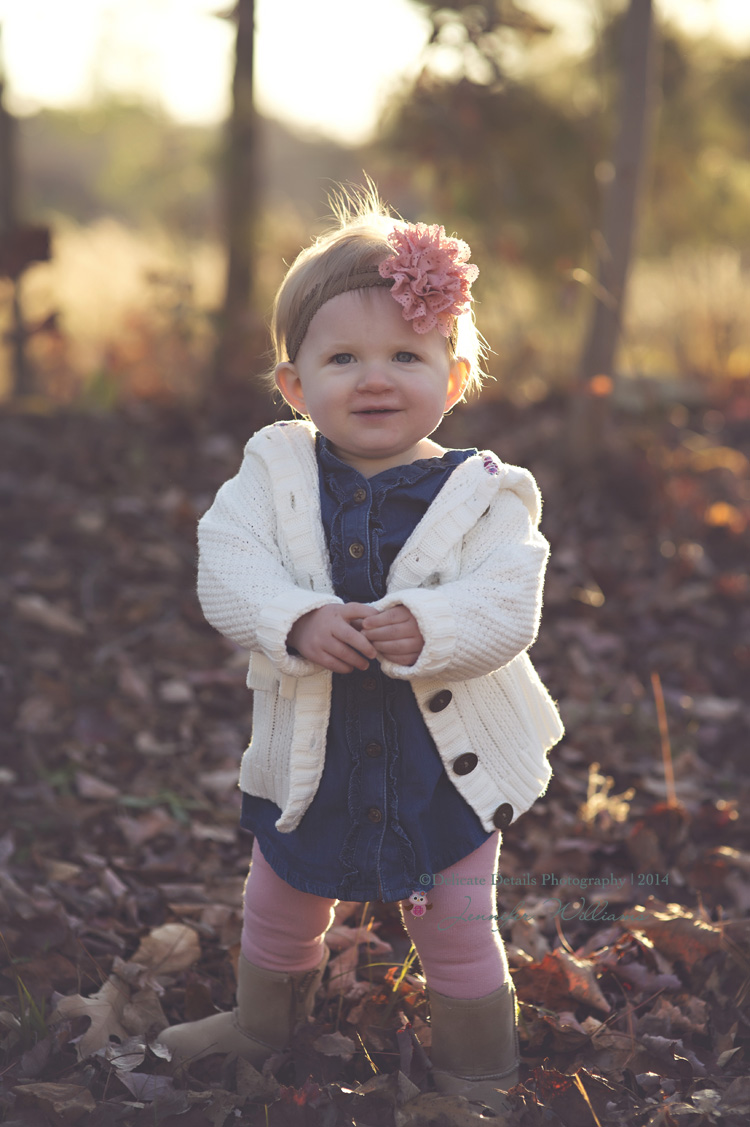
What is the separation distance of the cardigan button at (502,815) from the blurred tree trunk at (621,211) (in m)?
3.24

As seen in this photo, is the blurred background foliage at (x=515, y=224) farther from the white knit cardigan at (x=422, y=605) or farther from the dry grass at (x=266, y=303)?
the white knit cardigan at (x=422, y=605)

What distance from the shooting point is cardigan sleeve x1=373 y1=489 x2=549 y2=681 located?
184 cm

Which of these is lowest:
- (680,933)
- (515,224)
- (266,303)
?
(680,933)

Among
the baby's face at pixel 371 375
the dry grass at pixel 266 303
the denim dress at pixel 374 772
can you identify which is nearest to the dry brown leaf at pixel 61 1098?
the denim dress at pixel 374 772

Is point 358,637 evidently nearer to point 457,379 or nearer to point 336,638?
point 336,638

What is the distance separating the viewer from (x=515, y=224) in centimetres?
823

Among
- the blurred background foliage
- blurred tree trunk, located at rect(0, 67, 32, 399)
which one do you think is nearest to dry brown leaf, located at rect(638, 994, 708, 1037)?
the blurred background foliage

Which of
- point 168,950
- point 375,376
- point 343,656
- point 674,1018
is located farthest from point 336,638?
point 674,1018

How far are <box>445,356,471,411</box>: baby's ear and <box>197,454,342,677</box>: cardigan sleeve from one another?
16.7 inches

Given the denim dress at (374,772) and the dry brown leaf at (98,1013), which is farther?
the dry brown leaf at (98,1013)

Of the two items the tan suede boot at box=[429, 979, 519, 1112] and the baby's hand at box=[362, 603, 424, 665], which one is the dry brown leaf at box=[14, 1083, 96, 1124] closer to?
the tan suede boot at box=[429, 979, 519, 1112]

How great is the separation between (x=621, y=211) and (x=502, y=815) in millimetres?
4015

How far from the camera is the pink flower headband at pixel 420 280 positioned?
192cm

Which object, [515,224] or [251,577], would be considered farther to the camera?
[515,224]
